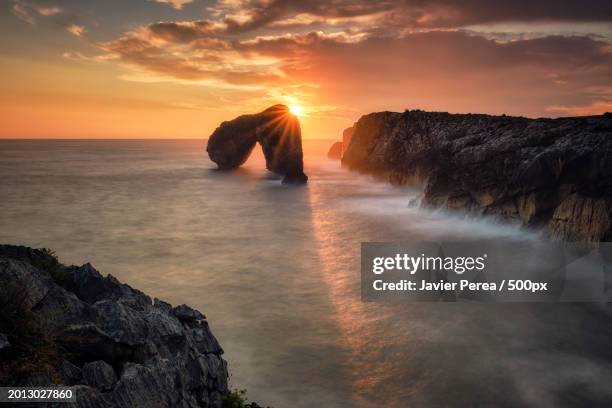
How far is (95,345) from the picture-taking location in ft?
24.7

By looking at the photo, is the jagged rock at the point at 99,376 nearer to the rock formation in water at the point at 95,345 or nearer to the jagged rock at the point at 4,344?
the rock formation in water at the point at 95,345

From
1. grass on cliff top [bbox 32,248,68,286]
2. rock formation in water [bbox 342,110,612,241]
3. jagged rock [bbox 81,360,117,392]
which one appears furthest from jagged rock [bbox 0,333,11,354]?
rock formation in water [bbox 342,110,612,241]

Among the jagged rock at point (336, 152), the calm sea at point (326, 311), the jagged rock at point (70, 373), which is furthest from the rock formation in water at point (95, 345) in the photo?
the jagged rock at point (336, 152)

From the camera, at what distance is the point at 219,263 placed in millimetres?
25094

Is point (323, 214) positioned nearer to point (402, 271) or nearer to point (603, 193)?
point (402, 271)

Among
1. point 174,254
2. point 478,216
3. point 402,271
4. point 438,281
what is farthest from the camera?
point 478,216

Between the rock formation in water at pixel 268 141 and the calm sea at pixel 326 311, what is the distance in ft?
59.9

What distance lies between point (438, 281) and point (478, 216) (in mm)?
15078

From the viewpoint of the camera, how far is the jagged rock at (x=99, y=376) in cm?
693

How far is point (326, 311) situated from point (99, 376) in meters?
11.9

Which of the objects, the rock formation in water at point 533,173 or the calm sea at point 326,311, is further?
the rock formation in water at point 533,173

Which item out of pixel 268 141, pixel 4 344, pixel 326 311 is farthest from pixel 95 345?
pixel 268 141

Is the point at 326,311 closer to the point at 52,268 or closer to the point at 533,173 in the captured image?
the point at 52,268

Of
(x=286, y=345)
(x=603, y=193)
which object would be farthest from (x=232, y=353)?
(x=603, y=193)
